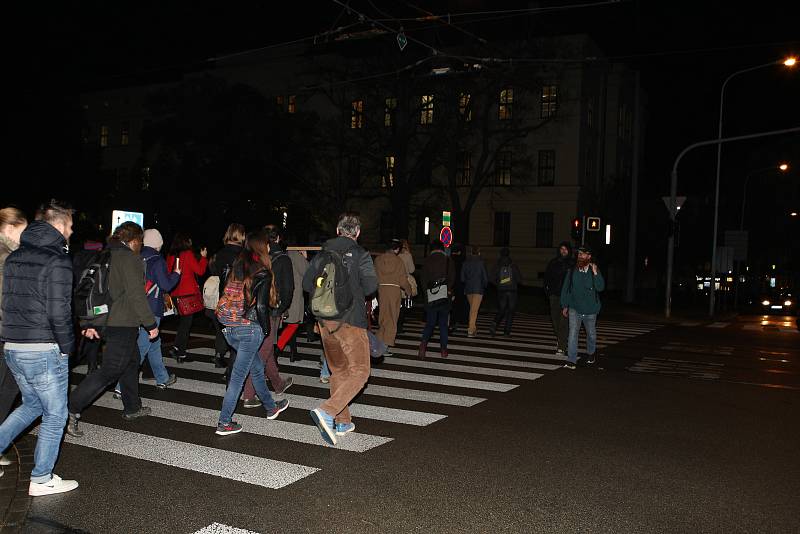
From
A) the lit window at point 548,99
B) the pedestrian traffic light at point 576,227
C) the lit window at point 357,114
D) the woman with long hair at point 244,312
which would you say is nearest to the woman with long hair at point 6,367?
the woman with long hair at point 244,312

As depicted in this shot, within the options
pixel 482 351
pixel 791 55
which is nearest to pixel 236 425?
pixel 482 351

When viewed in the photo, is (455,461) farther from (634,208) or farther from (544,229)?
(544,229)

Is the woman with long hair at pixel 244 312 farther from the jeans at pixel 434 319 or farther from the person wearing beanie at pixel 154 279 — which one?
the jeans at pixel 434 319

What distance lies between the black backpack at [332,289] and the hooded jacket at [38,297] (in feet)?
6.83

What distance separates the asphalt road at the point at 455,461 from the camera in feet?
15.0

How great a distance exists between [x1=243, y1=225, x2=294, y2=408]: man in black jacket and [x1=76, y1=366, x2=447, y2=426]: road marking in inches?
14.6

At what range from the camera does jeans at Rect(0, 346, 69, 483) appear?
4703mm

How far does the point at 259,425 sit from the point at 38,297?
9.23 feet

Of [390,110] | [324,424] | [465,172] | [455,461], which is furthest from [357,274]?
[465,172]

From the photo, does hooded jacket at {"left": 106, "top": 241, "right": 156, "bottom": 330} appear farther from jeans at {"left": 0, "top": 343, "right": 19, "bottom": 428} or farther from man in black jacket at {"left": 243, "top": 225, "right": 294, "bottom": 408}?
man in black jacket at {"left": 243, "top": 225, "right": 294, "bottom": 408}

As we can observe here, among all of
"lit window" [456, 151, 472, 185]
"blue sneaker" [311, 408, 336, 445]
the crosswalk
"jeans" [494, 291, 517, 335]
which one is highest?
"lit window" [456, 151, 472, 185]

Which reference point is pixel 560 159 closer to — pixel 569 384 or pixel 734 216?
pixel 734 216

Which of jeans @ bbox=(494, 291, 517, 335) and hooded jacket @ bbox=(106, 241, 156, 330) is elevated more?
hooded jacket @ bbox=(106, 241, 156, 330)

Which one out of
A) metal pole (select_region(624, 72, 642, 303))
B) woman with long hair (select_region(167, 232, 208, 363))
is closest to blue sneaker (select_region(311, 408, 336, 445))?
woman with long hair (select_region(167, 232, 208, 363))
